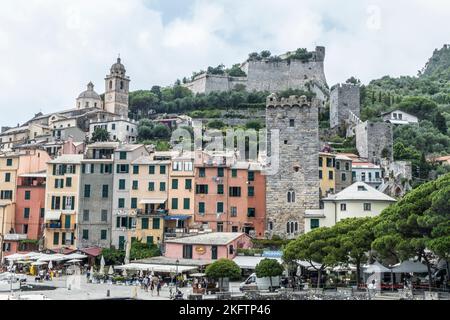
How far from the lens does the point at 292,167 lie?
44.8 meters

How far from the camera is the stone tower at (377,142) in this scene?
64.9m

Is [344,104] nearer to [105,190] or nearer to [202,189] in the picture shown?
[202,189]

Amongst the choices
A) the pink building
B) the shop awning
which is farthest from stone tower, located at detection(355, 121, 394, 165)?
the pink building

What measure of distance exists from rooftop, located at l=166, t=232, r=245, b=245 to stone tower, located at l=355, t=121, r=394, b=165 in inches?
1129

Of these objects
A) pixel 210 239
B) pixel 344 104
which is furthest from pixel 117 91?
pixel 210 239

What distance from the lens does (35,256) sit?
4106 cm

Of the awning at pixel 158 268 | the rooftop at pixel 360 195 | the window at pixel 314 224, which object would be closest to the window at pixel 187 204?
the awning at pixel 158 268

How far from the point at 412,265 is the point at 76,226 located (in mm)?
27147

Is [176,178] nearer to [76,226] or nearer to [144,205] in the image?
[144,205]

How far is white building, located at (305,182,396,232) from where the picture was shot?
41.1 metres

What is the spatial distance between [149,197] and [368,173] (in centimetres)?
2450

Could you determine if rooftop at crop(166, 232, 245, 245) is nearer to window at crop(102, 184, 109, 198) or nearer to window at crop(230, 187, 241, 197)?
window at crop(230, 187, 241, 197)
